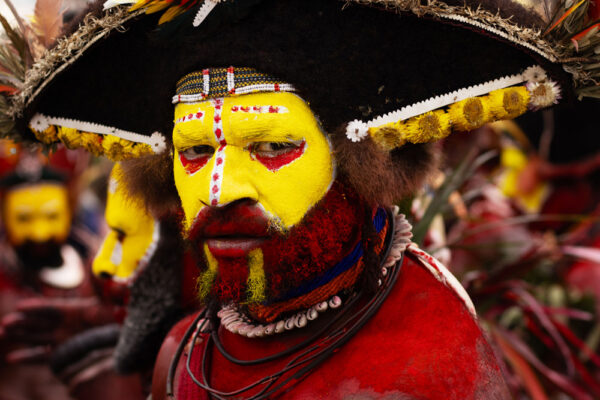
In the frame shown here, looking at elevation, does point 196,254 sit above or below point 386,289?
above

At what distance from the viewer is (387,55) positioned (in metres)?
1.76

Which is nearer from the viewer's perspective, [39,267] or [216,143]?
[216,143]

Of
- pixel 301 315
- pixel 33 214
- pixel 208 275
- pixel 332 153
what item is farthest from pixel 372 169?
pixel 33 214

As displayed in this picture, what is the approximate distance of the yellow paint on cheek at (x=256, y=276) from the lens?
1800 mm

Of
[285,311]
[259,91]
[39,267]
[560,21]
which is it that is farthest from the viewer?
[39,267]

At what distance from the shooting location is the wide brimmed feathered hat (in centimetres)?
167

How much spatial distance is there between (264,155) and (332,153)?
0.22m

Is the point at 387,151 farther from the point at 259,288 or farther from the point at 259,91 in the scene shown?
the point at 259,288

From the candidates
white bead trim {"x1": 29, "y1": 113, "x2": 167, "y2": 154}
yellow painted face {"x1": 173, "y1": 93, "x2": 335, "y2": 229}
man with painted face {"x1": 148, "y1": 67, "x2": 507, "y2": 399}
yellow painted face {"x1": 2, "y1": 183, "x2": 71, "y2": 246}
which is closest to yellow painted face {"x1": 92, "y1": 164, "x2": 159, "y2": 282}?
white bead trim {"x1": 29, "y1": 113, "x2": 167, "y2": 154}

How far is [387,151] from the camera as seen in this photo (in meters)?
1.82

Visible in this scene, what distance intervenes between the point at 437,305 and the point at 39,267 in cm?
495

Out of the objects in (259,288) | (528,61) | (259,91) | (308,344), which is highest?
(259,91)

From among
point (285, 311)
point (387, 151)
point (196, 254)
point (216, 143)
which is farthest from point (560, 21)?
point (196, 254)

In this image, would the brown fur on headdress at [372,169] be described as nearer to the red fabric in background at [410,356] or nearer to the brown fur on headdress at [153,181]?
the red fabric in background at [410,356]
